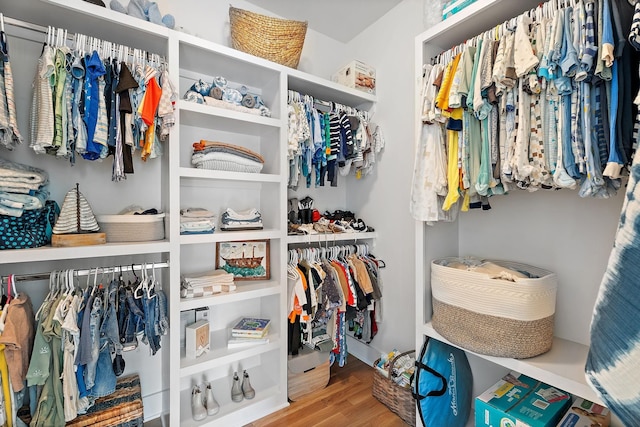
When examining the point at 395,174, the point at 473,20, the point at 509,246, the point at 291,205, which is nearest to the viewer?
the point at 473,20

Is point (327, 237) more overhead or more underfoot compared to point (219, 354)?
more overhead

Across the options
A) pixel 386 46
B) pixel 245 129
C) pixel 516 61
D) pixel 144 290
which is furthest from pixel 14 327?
pixel 386 46

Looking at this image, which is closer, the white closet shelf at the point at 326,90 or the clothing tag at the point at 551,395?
the clothing tag at the point at 551,395

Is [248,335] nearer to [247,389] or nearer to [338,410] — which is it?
[247,389]

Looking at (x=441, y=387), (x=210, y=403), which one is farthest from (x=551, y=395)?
(x=210, y=403)

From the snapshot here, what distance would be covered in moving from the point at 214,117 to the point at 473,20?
4.84 feet

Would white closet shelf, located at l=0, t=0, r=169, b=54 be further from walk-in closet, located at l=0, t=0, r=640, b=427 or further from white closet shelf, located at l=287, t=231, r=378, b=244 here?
white closet shelf, located at l=287, t=231, r=378, b=244

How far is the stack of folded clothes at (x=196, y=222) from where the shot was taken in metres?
1.62

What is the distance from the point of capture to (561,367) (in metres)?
1.11

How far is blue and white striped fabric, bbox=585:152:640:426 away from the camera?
439 millimetres

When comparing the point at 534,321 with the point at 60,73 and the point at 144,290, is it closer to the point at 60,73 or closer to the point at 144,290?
the point at 144,290

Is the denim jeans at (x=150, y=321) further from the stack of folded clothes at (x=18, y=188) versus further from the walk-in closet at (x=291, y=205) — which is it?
the stack of folded clothes at (x=18, y=188)

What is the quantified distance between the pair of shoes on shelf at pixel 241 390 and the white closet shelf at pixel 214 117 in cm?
163

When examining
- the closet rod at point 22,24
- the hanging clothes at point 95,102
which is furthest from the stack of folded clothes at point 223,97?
the closet rod at point 22,24
